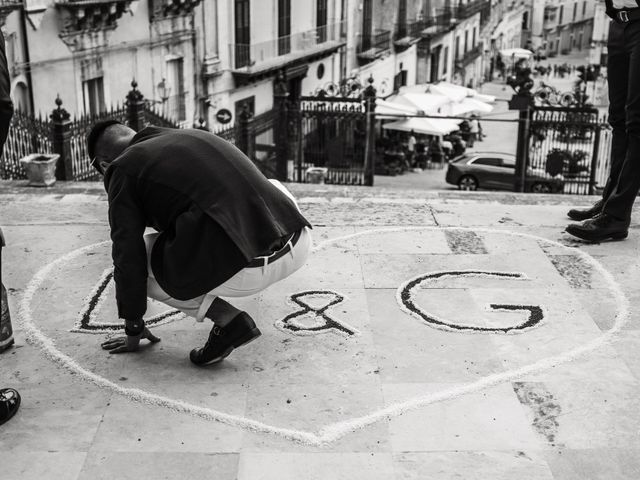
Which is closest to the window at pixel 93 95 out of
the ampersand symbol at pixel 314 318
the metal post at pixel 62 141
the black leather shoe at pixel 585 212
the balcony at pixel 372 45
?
the metal post at pixel 62 141

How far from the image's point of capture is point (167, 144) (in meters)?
4.02

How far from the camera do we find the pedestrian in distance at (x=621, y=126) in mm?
5996

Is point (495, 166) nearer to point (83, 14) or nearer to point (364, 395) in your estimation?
point (83, 14)

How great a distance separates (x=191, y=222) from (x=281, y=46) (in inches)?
784

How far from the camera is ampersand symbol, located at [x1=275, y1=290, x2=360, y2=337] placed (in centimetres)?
486

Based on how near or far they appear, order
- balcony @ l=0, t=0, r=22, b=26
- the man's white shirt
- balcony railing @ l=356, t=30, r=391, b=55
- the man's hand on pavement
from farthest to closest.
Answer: balcony railing @ l=356, t=30, r=391, b=55
balcony @ l=0, t=0, r=22, b=26
the man's white shirt
the man's hand on pavement

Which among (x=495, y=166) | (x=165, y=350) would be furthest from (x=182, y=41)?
(x=165, y=350)

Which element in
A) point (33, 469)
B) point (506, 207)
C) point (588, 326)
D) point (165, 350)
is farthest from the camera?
point (506, 207)

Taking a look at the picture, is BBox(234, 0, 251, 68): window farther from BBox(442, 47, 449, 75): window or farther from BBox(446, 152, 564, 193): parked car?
BBox(442, 47, 449, 75): window

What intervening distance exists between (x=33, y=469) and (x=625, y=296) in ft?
12.0

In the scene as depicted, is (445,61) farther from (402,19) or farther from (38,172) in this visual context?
(38,172)

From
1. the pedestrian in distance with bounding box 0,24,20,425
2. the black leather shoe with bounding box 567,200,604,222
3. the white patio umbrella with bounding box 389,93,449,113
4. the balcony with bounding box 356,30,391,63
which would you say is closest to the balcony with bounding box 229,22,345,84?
the balcony with bounding box 356,30,391,63

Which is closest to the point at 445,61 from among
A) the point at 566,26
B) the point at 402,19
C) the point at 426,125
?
the point at 402,19

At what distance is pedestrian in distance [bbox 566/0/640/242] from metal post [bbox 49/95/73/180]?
7359mm
